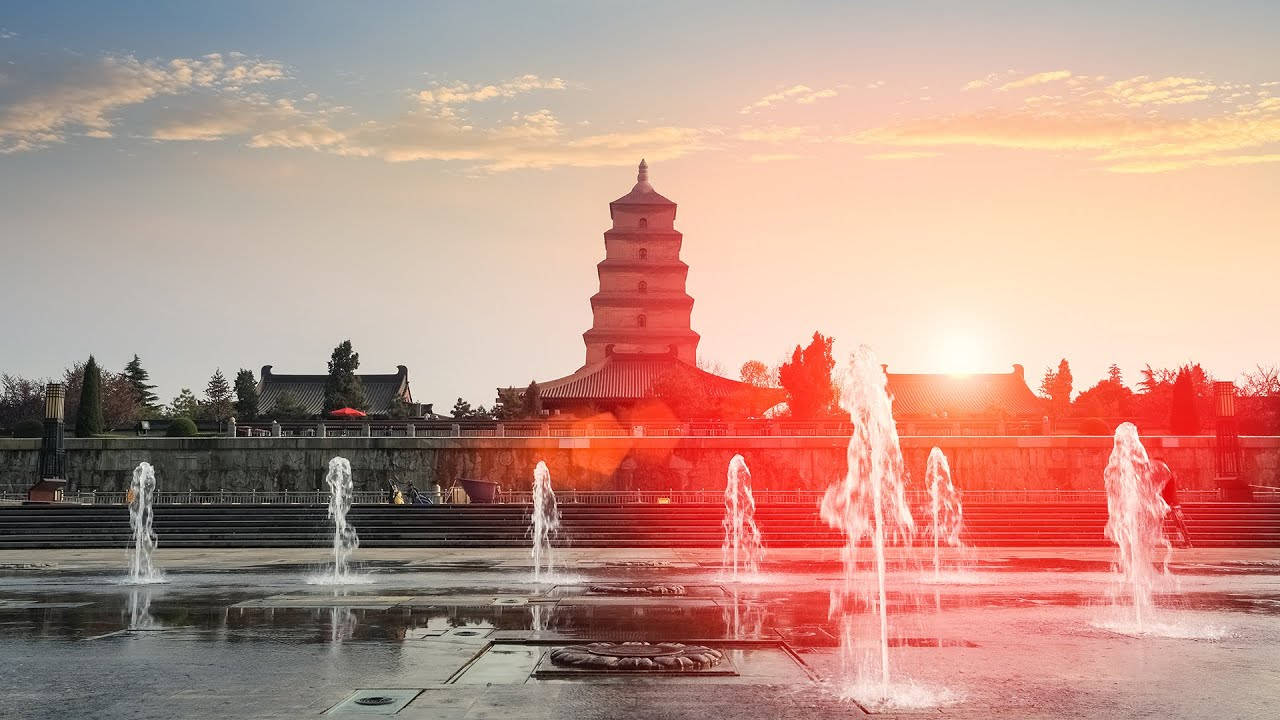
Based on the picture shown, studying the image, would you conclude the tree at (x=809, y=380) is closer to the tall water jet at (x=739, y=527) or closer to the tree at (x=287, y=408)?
the tall water jet at (x=739, y=527)

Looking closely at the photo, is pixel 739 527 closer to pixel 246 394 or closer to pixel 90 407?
pixel 90 407

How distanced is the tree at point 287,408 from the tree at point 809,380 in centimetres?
2858

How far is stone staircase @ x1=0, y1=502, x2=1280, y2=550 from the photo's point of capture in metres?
25.7

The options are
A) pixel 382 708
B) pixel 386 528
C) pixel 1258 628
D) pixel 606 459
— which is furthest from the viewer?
pixel 606 459

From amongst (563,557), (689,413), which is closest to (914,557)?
(563,557)

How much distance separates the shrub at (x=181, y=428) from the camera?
133ft

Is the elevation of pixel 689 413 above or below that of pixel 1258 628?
above

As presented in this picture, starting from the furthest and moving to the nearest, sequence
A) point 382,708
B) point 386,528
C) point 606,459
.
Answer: point 606,459 → point 386,528 → point 382,708

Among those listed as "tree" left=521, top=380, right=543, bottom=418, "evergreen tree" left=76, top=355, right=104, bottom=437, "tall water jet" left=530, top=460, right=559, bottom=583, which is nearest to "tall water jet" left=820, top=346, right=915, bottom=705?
"tall water jet" left=530, top=460, right=559, bottom=583

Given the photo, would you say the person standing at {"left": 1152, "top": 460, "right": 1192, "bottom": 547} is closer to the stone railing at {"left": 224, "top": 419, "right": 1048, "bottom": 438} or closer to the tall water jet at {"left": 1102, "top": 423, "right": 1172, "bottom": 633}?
the tall water jet at {"left": 1102, "top": 423, "right": 1172, "bottom": 633}

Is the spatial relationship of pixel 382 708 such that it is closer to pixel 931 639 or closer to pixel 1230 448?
pixel 931 639

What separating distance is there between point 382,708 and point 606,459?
3162 centimetres

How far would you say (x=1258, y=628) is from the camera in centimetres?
1134

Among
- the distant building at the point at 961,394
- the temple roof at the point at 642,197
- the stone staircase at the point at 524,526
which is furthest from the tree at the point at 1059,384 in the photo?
the stone staircase at the point at 524,526
